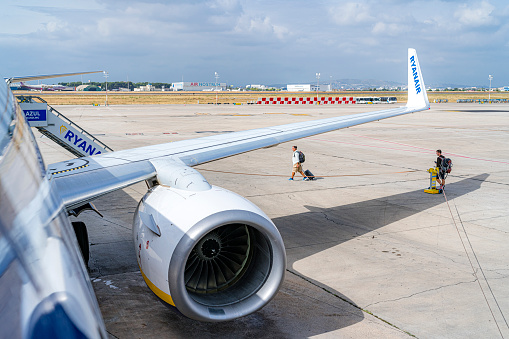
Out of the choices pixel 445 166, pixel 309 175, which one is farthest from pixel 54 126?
pixel 445 166

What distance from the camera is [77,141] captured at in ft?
49.8

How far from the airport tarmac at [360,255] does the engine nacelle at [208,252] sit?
→ 2.64 ft

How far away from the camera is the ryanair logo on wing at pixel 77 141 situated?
48.5 feet

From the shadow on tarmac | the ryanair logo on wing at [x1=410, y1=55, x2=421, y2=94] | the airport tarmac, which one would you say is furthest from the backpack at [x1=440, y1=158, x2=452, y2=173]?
the ryanair logo on wing at [x1=410, y1=55, x2=421, y2=94]

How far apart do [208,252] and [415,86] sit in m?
8.90

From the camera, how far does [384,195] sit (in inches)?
591

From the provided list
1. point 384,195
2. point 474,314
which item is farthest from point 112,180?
point 384,195

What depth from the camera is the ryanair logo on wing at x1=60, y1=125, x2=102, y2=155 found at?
14770 mm

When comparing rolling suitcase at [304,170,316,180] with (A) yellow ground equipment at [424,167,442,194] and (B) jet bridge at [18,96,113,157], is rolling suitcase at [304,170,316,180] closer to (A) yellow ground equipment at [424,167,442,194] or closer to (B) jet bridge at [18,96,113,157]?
(A) yellow ground equipment at [424,167,442,194]

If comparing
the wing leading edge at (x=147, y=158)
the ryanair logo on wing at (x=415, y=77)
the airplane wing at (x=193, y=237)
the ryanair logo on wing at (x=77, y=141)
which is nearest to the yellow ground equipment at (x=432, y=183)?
the ryanair logo on wing at (x=415, y=77)

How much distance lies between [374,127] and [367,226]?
2848 cm

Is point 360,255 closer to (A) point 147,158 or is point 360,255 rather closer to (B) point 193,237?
(A) point 147,158

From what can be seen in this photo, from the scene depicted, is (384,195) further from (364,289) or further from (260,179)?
(364,289)

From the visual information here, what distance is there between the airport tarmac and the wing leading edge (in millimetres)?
1988
